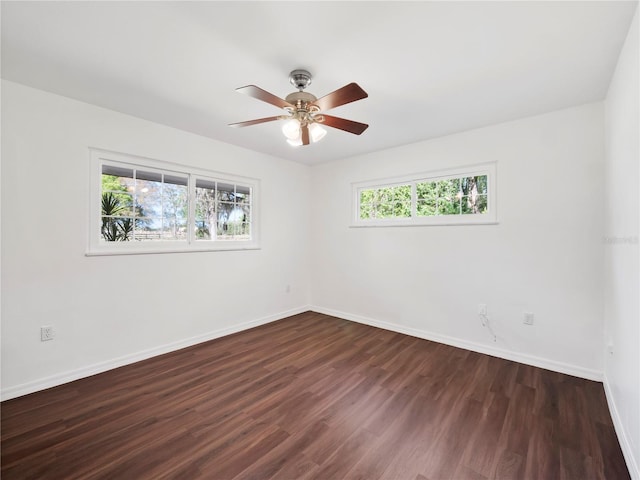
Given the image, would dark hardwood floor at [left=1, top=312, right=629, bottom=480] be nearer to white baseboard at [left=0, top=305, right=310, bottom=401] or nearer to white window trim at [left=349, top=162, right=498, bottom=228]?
white baseboard at [left=0, top=305, right=310, bottom=401]

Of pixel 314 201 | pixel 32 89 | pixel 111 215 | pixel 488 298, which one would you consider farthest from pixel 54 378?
pixel 488 298

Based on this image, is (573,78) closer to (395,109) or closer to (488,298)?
(395,109)

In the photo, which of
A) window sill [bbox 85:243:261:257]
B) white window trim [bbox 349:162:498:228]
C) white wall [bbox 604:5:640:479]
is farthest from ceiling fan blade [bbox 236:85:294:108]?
white window trim [bbox 349:162:498:228]

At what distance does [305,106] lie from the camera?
1999 mm

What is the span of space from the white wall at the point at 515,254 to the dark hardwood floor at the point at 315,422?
377mm

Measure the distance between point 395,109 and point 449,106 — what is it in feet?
1.57

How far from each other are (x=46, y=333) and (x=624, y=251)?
169 inches

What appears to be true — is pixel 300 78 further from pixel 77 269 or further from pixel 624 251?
pixel 77 269

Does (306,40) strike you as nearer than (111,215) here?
Yes

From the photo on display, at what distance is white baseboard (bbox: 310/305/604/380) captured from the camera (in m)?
2.53

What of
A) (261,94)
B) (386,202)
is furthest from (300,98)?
(386,202)

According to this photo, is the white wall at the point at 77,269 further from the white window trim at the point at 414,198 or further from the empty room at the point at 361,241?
the white window trim at the point at 414,198

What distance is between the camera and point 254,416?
198 centimetres

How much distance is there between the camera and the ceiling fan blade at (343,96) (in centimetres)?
164
